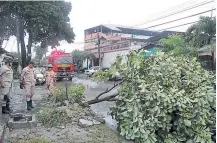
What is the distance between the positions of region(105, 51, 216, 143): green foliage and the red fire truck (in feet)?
64.3

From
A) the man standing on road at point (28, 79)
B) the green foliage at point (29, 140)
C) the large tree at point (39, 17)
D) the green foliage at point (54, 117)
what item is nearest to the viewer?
the green foliage at point (29, 140)

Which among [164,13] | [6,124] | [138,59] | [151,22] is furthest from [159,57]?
[151,22]

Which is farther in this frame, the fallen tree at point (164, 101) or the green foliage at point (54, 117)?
the green foliage at point (54, 117)

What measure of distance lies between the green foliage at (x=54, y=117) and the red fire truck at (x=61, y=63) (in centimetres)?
1872

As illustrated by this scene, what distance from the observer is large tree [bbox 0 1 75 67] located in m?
18.2

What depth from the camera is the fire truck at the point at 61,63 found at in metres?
25.4

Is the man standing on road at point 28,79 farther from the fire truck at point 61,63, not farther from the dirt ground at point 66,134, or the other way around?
the fire truck at point 61,63

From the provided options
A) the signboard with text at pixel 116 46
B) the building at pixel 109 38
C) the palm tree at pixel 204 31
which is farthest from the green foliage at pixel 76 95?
the building at pixel 109 38

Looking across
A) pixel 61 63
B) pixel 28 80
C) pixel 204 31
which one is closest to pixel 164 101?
pixel 28 80

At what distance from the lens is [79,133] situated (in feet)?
18.7

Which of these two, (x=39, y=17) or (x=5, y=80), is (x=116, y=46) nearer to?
(x=39, y=17)

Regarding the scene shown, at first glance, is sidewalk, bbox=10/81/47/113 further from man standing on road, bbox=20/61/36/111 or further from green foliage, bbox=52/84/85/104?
green foliage, bbox=52/84/85/104

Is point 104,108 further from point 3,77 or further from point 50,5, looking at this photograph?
point 50,5

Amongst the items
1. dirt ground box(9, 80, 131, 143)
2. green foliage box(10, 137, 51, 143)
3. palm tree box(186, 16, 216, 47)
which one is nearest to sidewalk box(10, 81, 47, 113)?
dirt ground box(9, 80, 131, 143)
